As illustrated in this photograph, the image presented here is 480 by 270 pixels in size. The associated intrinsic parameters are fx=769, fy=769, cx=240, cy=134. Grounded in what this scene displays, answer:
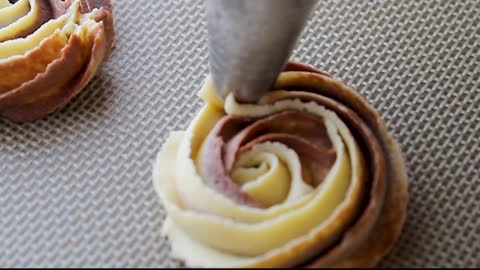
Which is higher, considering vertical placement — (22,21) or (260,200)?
(22,21)

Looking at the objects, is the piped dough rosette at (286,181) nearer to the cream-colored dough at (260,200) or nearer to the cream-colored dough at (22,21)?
the cream-colored dough at (260,200)

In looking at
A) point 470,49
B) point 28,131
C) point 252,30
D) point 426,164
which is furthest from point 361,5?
point 28,131

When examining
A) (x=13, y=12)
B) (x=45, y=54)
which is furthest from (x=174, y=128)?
(x=13, y=12)

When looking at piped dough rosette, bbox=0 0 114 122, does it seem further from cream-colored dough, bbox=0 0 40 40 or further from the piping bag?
the piping bag

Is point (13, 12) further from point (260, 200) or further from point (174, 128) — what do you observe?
point (260, 200)

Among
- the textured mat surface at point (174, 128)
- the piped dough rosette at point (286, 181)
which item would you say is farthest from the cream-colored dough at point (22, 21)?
the piped dough rosette at point (286, 181)

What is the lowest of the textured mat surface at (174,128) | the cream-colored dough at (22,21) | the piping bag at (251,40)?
the textured mat surface at (174,128)
